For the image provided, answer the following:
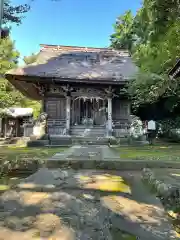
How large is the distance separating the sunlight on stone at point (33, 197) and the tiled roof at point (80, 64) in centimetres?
1080

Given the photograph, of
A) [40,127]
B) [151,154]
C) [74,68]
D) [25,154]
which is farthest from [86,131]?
[25,154]

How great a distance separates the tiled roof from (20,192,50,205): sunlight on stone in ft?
35.4

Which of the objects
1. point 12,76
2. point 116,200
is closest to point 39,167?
point 116,200

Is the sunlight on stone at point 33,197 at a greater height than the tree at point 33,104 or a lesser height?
lesser

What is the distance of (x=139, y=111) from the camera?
20016mm

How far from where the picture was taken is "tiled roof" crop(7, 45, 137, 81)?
12.7m

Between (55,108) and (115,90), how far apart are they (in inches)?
161

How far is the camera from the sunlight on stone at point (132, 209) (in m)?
1.57

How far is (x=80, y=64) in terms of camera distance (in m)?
15.6

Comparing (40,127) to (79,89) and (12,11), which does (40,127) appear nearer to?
(79,89)

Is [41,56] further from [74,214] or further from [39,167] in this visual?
[74,214]

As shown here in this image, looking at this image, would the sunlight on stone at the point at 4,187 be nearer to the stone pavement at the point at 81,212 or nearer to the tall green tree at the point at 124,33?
the stone pavement at the point at 81,212

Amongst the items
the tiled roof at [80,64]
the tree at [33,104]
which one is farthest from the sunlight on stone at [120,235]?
the tree at [33,104]

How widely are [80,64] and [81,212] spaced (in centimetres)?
1476
